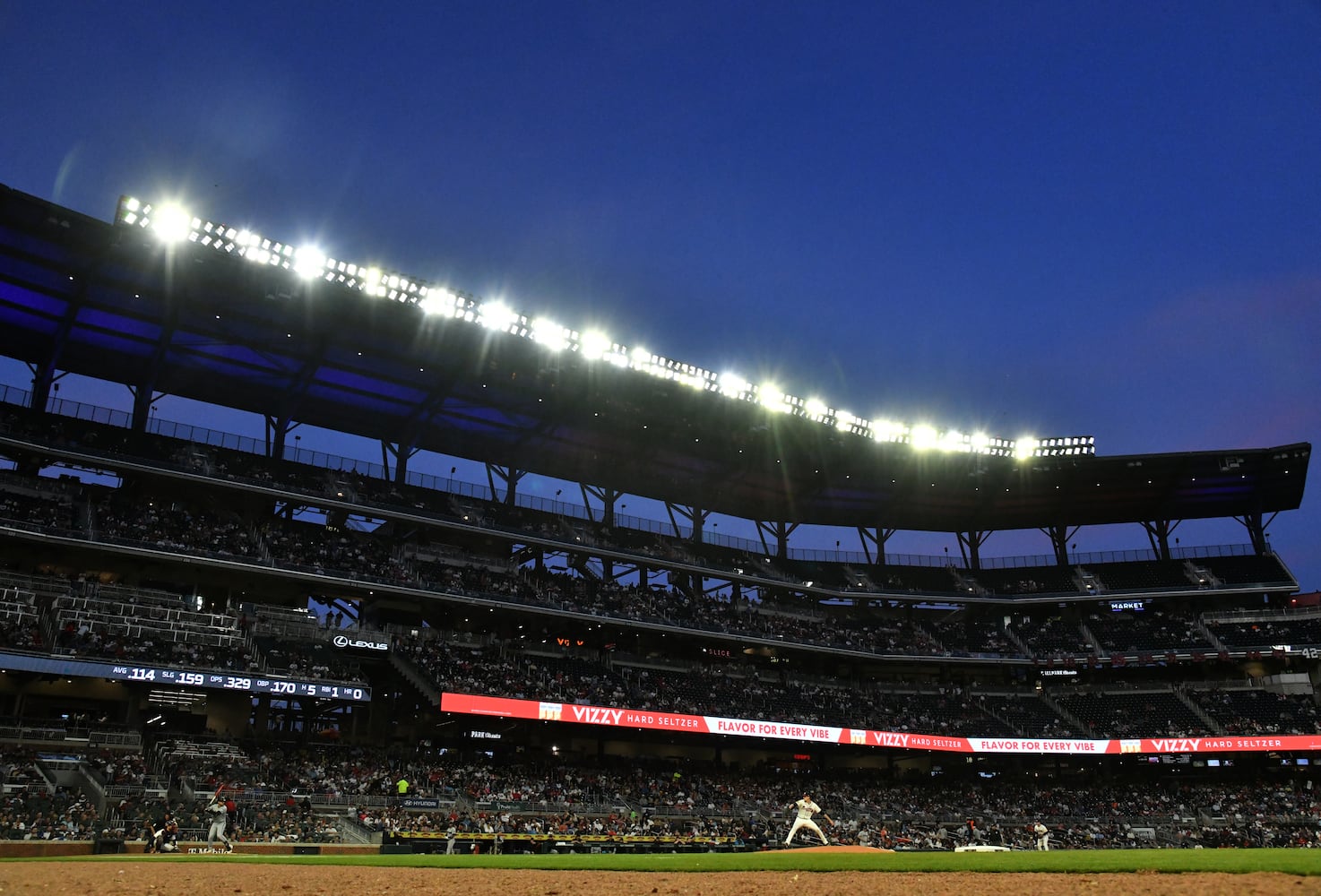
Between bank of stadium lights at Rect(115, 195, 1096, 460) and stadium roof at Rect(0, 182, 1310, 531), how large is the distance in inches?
14.2

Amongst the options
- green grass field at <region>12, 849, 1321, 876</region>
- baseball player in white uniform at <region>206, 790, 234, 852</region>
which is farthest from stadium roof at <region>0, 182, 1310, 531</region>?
green grass field at <region>12, 849, 1321, 876</region>

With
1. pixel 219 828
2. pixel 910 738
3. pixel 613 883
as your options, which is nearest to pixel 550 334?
pixel 219 828

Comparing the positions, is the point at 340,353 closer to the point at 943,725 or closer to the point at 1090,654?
the point at 943,725

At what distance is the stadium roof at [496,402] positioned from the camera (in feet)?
120

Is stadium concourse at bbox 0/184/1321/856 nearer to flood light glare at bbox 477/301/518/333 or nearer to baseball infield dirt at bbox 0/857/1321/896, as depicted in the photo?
flood light glare at bbox 477/301/518/333

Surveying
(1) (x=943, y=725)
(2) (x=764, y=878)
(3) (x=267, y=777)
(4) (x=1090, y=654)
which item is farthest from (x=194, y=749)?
(4) (x=1090, y=654)

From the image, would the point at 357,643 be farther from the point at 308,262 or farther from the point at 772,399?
the point at 772,399

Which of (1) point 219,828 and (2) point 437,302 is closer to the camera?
(1) point 219,828

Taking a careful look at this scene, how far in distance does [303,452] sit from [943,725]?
1425 inches

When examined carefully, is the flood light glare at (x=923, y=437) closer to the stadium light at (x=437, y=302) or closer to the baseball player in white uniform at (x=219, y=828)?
the stadium light at (x=437, y=302)

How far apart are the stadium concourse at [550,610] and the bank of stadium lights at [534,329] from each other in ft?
0.69

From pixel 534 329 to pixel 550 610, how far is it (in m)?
13.8

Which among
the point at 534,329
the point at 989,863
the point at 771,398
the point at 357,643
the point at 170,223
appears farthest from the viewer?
the point at 771,398

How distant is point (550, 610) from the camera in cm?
4672
